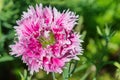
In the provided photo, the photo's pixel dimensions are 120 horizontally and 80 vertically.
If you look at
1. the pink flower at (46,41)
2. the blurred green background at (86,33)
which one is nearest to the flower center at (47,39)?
the pink flower at (46,41)

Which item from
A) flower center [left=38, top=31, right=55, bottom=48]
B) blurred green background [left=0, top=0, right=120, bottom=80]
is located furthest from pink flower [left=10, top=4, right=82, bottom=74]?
blurred green background [left=0, top=0, right=120, bottom=80]

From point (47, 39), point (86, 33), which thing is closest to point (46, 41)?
point (47, 39)

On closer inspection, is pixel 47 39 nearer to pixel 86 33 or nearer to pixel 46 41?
pixel 46 41

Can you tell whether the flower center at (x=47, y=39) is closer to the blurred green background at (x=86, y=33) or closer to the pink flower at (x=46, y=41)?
the pink flower at (x=46, y=41)

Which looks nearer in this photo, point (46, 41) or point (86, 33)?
point (46, 41)

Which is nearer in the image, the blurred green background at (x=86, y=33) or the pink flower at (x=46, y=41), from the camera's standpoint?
the pink flower at (x=46, y=41)

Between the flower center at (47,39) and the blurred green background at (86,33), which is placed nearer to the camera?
the flower center at (47,39)

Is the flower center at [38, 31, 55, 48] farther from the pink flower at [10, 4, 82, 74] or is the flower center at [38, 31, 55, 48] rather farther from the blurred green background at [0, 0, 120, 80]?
the blurred green background at [0, 0, 120, 80]
